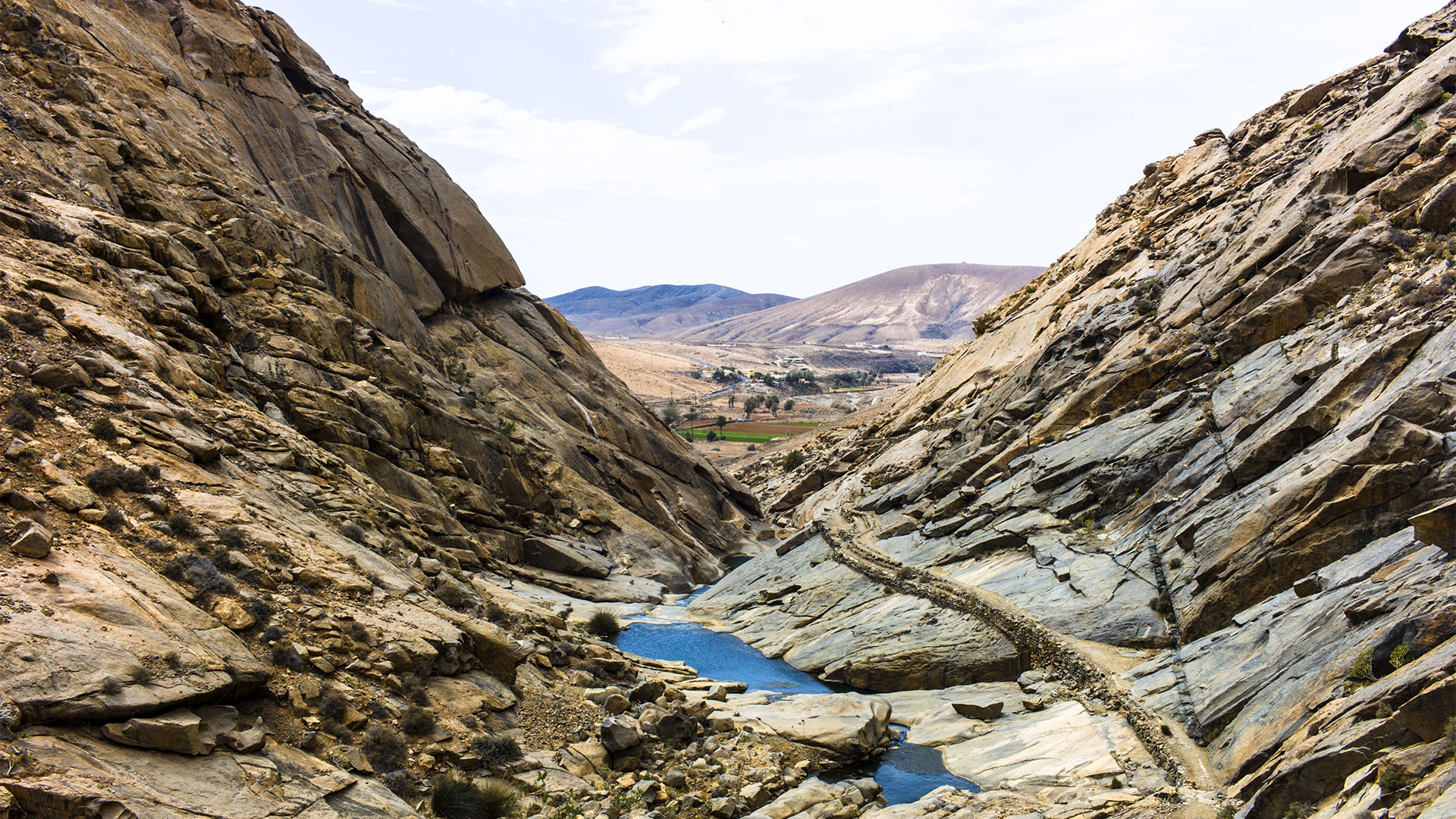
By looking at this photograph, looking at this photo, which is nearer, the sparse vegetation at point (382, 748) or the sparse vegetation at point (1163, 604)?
the sparse vegetation at point (382, 748)

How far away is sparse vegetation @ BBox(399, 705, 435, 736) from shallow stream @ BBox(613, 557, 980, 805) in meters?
10.1

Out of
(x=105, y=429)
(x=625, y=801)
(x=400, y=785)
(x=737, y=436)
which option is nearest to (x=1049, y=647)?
(x=625, y=801)

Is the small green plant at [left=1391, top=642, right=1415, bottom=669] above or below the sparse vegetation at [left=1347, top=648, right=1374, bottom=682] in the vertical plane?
above

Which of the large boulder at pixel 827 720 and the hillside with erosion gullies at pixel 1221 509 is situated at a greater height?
the hillside with erosion gullies at pixel 1221 509

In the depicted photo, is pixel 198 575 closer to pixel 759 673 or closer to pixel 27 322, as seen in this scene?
pixel 27 322

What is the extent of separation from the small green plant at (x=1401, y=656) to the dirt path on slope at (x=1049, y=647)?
14.4 feet

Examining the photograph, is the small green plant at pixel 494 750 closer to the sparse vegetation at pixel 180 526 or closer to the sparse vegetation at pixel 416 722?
the sparse vegetation at pixel 416 722

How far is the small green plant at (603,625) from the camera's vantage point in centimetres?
3166

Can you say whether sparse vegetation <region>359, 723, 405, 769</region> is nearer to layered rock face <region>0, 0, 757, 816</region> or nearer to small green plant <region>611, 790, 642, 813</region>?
layered rock face <region>0, 0, 757, 816</region>

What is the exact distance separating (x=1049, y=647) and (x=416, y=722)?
18523 millimetres

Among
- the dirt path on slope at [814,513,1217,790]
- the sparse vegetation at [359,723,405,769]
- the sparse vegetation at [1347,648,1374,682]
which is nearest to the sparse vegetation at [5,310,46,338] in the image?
the sparse vegetation at [359,723,405,769]

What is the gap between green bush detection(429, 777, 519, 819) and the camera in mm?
14750

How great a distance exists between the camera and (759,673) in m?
31.9

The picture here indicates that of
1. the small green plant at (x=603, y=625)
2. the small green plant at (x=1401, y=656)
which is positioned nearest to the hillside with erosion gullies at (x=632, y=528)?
the small green plant at (x=1401, y=656)
